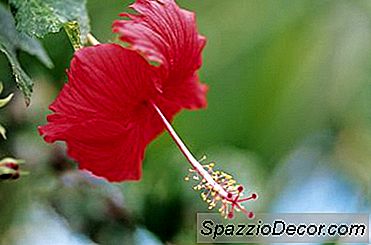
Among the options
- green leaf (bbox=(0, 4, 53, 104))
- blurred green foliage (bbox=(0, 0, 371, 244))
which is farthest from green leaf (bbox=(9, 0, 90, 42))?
blurred green foliage (bbox=(0, 0, 371, 244))

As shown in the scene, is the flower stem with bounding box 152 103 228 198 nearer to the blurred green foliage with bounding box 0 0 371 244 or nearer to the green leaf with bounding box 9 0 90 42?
the green leaf with bounding box 9 0 90 42

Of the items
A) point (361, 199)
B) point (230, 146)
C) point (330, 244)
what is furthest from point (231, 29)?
point (330, 244)

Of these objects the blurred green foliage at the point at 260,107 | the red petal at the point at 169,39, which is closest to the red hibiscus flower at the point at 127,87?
the red petal at the point at 169,39

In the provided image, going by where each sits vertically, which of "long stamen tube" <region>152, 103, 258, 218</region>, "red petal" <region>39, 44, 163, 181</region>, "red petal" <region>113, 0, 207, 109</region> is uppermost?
"red petal" <region>113, 0, 207, 109</region>

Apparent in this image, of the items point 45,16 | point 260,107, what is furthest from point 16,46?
point 260,107

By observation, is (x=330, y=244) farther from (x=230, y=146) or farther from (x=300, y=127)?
(x=300, y=127)

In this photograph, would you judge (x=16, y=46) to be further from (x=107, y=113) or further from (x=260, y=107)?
(x=260, y=107)
